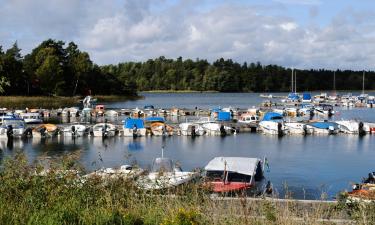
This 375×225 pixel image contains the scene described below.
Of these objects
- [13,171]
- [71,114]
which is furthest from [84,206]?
[71,114]

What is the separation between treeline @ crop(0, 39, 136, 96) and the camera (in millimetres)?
127637

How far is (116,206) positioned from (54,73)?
5271 inches

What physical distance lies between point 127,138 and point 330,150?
72.9ft

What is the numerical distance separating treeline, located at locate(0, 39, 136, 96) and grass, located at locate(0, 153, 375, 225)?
110724 mm

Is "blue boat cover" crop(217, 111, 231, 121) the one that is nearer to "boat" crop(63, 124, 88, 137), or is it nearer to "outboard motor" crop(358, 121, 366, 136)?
"outboard motor" crop(358, 121, 366, 136)

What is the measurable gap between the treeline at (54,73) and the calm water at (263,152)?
68.4 meters

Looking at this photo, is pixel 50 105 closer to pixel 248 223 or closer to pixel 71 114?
pixel 71 114

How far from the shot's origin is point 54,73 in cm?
14012

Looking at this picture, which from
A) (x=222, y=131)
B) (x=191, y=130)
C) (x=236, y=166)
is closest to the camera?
(x=236, y=166)

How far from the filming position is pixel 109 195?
37.0 ft

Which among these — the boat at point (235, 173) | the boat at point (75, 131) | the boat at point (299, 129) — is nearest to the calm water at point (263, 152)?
the boat at point (75, 131)

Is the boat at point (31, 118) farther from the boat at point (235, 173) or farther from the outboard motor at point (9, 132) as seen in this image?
the boat at point (235, 173)

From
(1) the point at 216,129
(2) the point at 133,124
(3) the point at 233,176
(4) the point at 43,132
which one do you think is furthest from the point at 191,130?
(3) the point at 233,176

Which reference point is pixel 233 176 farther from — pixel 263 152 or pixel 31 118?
pixel 31 118
